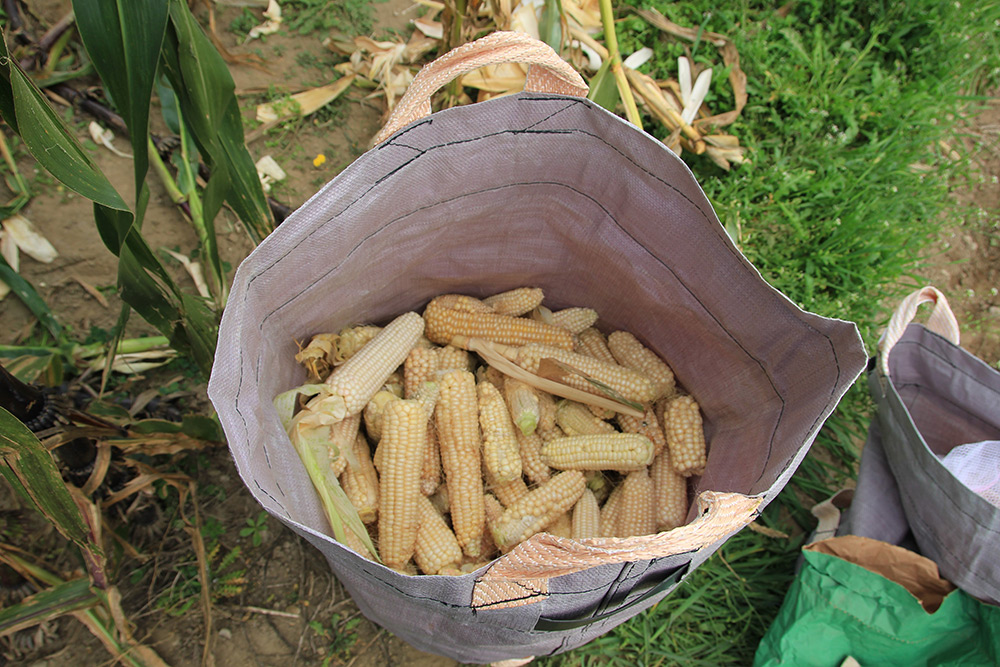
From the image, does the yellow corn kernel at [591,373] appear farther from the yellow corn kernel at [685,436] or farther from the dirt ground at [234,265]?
the dirt ground at [234,265]

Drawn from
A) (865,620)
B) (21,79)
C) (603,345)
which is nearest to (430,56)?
(603,345)

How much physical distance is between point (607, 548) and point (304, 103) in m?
2.63

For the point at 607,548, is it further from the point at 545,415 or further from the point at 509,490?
the point at 545,415

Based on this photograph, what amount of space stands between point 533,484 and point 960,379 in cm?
154

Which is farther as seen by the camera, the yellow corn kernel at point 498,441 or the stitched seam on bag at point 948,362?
the stitched seam on bag at point 948,362

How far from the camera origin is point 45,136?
1.14m

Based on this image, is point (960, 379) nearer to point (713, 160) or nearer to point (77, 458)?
point (713, 160)

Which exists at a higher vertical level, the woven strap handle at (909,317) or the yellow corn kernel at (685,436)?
the woven strap handle at (909,317)

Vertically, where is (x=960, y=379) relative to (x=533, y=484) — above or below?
above

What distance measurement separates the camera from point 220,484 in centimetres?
229

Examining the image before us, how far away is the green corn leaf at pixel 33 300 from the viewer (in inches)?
84.2

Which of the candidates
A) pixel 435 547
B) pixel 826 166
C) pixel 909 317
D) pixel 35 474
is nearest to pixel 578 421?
pixel 435 547

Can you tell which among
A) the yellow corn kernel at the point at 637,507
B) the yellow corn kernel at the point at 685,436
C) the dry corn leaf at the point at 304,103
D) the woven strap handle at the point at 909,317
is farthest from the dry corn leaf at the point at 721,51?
the yellow corn kernel at the point at 637,507

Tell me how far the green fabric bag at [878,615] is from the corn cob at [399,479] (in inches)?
53.0
